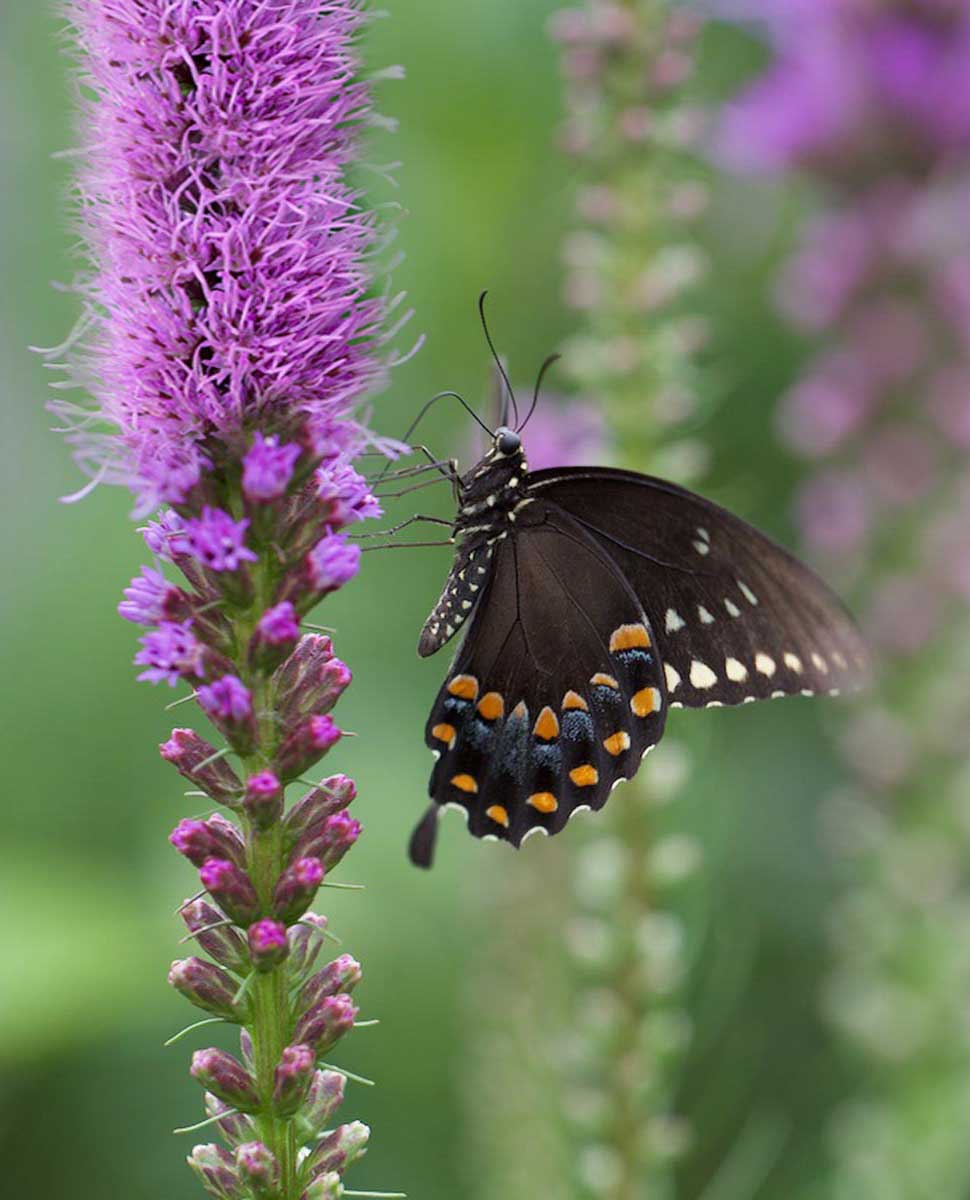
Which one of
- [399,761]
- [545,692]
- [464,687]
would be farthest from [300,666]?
[399,761]

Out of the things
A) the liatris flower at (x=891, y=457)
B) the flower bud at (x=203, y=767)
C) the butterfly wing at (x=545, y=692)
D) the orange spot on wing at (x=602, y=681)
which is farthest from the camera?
the liatris flower at (x=891, y=457)

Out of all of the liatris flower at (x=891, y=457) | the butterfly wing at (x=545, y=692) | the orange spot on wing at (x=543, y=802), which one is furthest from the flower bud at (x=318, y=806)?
the liatris flower at (x=891, y=457)

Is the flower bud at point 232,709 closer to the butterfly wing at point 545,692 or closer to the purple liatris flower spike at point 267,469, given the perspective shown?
the purple liatris flower spike at point 267,469

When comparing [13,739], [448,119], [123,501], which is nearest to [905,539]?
[448,119]

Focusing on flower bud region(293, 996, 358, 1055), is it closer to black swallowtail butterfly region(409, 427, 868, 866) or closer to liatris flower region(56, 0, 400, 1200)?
liatris flower region(56, 0, 400, 1200)

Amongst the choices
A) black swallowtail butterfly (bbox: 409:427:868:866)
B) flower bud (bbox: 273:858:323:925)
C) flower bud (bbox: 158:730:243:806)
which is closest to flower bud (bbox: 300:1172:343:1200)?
flower bud (bbox: 273:858:323:925)
